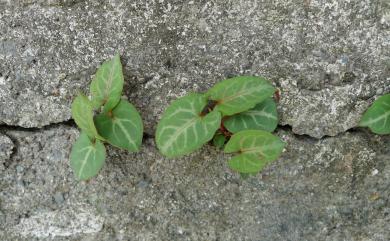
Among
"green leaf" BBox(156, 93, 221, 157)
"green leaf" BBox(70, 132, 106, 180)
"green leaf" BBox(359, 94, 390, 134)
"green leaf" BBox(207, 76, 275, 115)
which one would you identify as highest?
"green leaf" BBox(207, 76, 275, 115)

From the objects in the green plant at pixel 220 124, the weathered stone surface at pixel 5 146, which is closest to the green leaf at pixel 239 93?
the green plant at pixel 220 124

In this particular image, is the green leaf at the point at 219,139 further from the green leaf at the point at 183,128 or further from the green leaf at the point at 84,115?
the green leaf at the point at 84,115

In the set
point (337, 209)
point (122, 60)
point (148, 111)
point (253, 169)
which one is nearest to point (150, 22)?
point (122, 60)

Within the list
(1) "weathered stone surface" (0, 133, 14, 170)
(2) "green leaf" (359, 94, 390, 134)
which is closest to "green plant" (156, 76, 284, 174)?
(2) "green leaf" (359, 94, 390, 134)

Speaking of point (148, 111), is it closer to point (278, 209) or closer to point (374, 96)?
point (278, 209)

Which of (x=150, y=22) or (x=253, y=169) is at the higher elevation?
(x=150, y=22)

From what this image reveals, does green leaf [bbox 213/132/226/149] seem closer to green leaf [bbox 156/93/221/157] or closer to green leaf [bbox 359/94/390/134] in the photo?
green leaf [bbox 156/93/221/157]

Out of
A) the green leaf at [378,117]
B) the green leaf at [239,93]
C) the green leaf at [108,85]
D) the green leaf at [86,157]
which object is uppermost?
the green leaf at [108,85]
